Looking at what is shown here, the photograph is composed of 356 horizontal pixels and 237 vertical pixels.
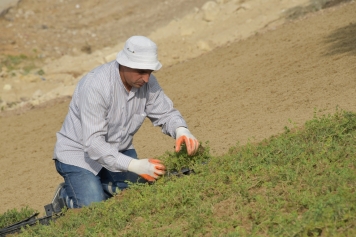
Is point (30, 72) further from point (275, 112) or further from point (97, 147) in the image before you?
point (97, 147)

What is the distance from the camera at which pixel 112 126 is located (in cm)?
624

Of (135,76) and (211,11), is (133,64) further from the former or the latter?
(211,11)

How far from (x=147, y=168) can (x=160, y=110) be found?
0.83 m

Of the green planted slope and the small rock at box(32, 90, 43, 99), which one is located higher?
the green planted slope

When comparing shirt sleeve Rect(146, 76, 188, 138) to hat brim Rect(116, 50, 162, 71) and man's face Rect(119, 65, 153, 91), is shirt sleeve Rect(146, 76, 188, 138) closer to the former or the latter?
man's face Rect(119, 65, 153, 91)

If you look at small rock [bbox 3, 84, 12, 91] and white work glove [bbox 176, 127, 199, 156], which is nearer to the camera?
white work glove [bbox 176, 127, 199, 156]

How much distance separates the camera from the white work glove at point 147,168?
5.82 metres

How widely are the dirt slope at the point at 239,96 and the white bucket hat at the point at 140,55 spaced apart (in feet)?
7.23

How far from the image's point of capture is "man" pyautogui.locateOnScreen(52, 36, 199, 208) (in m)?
5.89

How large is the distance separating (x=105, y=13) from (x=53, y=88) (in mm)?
8273

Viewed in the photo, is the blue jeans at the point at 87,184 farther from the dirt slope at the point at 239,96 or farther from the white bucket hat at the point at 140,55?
the dirt slope at the point at 239,96

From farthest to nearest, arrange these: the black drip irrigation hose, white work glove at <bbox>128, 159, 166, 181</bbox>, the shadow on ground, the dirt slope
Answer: the shadow on ground
the dirt slope
the black drip irrigation hose
white work glove at <bbox>128, 159, 166, 181</bbox>

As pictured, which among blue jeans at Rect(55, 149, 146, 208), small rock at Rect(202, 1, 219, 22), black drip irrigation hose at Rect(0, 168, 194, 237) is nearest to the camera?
black drip irrigation hose at Rect(0, 168, 194, 237)

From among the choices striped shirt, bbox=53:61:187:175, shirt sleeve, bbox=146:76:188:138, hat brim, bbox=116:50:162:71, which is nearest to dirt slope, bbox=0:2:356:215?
shirt sleeve, bbox=146:76:188:138
